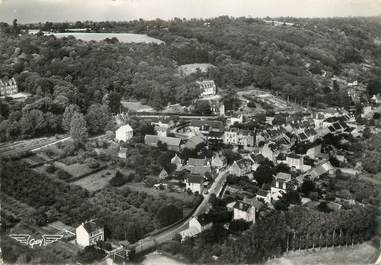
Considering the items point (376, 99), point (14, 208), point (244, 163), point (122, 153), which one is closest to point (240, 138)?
point (244, 163)

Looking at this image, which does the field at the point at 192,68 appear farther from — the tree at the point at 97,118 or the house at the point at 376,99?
the house at the point at 376,99

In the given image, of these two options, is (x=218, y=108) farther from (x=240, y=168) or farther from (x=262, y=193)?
(x=262, y=193)

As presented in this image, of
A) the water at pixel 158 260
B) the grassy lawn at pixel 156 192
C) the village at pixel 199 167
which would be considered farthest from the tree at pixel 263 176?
the water at pixel 158 260

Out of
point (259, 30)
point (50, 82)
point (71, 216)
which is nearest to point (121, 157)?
point (71, 216)

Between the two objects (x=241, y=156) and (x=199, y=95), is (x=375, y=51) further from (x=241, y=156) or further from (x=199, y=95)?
(x=241, y=156)

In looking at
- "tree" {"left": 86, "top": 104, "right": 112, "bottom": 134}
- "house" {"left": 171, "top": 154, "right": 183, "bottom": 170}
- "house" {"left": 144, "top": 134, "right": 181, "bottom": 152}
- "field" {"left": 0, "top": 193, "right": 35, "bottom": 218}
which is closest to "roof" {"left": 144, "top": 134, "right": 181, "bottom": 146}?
"house" {"left": 144, "top": 134, "right": 181, "bottom": 152}
